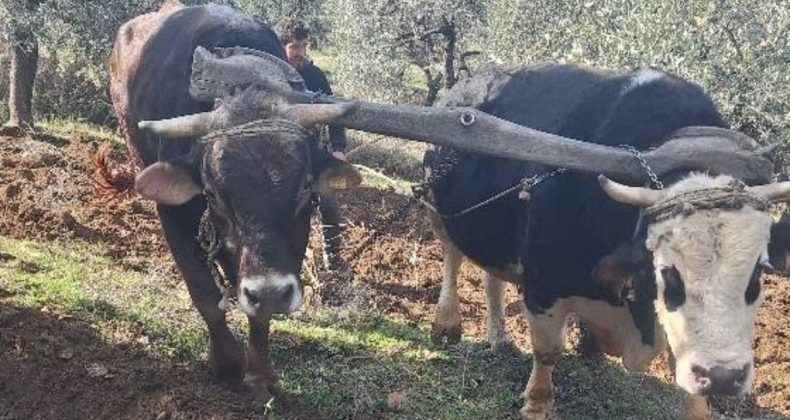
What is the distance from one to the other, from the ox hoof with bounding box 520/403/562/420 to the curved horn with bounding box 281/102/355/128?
2.19 metres

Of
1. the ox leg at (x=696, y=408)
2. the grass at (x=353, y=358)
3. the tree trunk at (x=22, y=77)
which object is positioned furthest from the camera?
the tree trunk at (x=22, y=77)

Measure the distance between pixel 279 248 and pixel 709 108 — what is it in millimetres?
2291

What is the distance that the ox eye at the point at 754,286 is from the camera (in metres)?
3.67

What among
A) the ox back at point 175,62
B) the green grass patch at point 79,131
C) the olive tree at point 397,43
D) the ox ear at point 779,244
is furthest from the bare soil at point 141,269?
the olive tree at point 397,43

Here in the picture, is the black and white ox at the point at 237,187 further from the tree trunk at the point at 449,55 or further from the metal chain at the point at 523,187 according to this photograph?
the tree trunk at the point at 449,55

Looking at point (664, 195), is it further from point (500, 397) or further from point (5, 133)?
point (5, 133)

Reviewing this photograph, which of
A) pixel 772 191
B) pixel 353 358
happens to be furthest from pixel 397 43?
pixel 772 191

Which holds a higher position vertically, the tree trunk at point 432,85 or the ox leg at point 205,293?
the ox leg at point 205,293

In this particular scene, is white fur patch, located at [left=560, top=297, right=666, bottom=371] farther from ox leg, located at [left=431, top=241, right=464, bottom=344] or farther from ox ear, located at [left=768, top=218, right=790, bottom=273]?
ox leg, located at [left=431, top=241, right=464, bottom=344]

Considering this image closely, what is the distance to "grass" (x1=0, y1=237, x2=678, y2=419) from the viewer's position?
5.26 meters

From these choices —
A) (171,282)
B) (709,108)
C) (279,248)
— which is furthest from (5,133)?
(709,108)

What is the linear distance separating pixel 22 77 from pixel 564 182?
9.58 metres

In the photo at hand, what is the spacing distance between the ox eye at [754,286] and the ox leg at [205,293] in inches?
110

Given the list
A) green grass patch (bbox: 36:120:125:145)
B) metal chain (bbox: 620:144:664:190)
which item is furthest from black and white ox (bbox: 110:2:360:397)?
green grass patch (bbox: 36:120:125:145)
